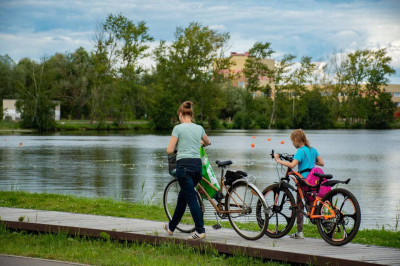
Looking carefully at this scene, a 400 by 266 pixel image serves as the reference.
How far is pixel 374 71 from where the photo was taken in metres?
104

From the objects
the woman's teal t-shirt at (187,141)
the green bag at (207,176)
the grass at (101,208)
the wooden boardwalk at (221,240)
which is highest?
the woman's teal t-shirt at (187,141)

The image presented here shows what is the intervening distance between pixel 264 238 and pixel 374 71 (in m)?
103

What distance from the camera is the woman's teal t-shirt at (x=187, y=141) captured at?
7.14 m

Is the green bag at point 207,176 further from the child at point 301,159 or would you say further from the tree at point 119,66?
the tree at point 119,66

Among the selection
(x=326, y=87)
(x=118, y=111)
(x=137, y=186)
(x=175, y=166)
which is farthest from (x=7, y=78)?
(x=175, y=166)

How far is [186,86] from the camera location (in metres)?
85.8

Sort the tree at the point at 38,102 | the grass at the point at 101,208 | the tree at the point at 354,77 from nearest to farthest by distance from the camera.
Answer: the grass at the point at 101,208 → the tree at the point at 38,102 → the tree at the point at 354,77

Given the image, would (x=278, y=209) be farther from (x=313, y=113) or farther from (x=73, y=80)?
(x=313, y=113)

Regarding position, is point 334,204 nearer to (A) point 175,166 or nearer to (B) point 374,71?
(A) point 175,166

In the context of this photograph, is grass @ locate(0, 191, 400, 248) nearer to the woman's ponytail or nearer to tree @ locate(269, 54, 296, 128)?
the woman's ponytail

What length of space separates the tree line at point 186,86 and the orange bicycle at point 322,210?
63320mm

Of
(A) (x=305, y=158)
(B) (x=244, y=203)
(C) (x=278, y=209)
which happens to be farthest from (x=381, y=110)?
(B) (x=244, y=203)

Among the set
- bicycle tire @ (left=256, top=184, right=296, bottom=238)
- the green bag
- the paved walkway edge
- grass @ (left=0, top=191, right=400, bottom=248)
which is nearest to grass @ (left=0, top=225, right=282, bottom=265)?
the paved walkway edge

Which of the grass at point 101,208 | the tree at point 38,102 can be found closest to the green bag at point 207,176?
the grass at point 101,208
